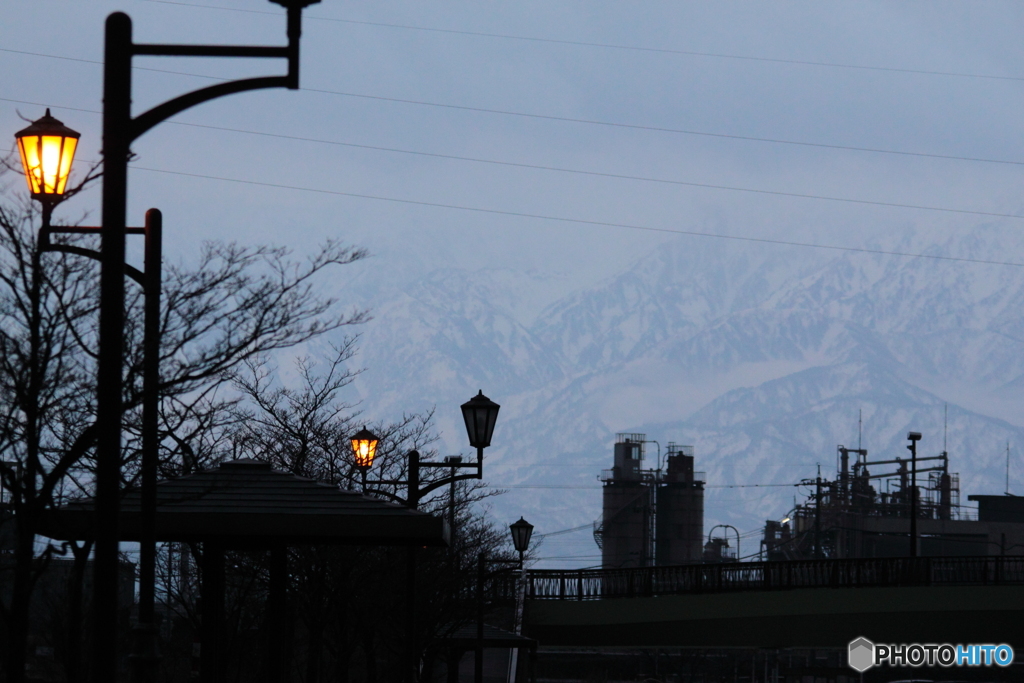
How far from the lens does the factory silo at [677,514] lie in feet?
297

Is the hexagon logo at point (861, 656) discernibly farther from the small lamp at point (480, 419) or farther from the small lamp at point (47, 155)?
the small lamp at point (47, 155)

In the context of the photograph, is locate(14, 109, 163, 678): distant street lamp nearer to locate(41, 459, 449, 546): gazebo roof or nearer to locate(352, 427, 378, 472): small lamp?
locate(41, 459, 449, 546): gazebo roof

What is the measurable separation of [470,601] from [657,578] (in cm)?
861

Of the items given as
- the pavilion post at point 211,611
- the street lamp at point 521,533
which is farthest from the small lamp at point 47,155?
the street lamp at point 521,533

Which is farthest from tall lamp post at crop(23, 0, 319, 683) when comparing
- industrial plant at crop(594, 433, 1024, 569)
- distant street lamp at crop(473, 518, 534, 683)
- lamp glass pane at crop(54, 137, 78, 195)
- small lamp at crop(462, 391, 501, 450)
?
industrial plant at crop(594, 433, 1024, 569)

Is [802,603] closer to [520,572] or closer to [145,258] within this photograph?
[520,572]

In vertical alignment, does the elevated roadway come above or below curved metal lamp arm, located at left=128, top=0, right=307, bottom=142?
below

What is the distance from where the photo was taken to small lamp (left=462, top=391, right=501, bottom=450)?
18141 millimetres

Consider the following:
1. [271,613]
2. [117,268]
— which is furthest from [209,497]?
[117,268]

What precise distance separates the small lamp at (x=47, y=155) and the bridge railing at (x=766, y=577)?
2983cm

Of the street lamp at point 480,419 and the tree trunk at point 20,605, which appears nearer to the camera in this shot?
the tree trunk at point 20,605

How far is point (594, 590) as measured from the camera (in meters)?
40.5

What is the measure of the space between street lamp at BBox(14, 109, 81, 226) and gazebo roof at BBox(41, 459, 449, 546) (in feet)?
9.44

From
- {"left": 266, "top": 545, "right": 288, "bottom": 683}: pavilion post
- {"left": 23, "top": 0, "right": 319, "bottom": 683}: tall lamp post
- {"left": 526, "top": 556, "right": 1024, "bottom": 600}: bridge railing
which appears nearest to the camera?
{"left": 23, "top": 0, "right": 319, "bottom": 683}: tall lamp post
